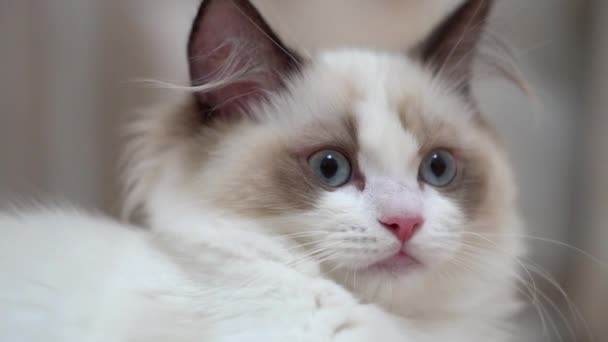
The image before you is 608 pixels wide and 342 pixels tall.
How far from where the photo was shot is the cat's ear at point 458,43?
1.40m

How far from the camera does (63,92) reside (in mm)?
1346

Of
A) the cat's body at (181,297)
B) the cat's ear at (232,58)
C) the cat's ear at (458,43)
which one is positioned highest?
the cat's ear at (458,43)

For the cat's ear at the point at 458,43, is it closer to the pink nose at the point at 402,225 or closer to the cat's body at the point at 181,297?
the pink nose at the point at 402,225

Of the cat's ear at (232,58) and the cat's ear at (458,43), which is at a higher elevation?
the cat's ear at (458,43)

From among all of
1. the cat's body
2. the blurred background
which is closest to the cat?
the cat's body

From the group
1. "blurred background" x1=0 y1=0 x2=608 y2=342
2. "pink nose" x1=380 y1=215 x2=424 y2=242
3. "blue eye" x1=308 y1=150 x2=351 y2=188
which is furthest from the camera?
"blurred background" x1=0 y1=0 x2=608 y2=342

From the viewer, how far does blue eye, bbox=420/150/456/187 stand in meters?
1.26

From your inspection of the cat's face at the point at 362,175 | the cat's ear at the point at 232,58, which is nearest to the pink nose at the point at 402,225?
the cat's face at the point at 362,175

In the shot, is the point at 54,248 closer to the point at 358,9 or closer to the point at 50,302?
the point at 50,302

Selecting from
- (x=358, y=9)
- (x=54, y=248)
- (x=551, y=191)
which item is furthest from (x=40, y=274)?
(x=551, y=191)

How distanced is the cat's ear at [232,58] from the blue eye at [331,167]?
0.69ft

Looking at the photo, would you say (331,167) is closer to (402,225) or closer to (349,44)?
(402,225)

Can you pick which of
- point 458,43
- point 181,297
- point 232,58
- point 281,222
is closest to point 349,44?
point 458,43

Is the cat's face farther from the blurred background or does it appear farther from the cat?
the blurred background
